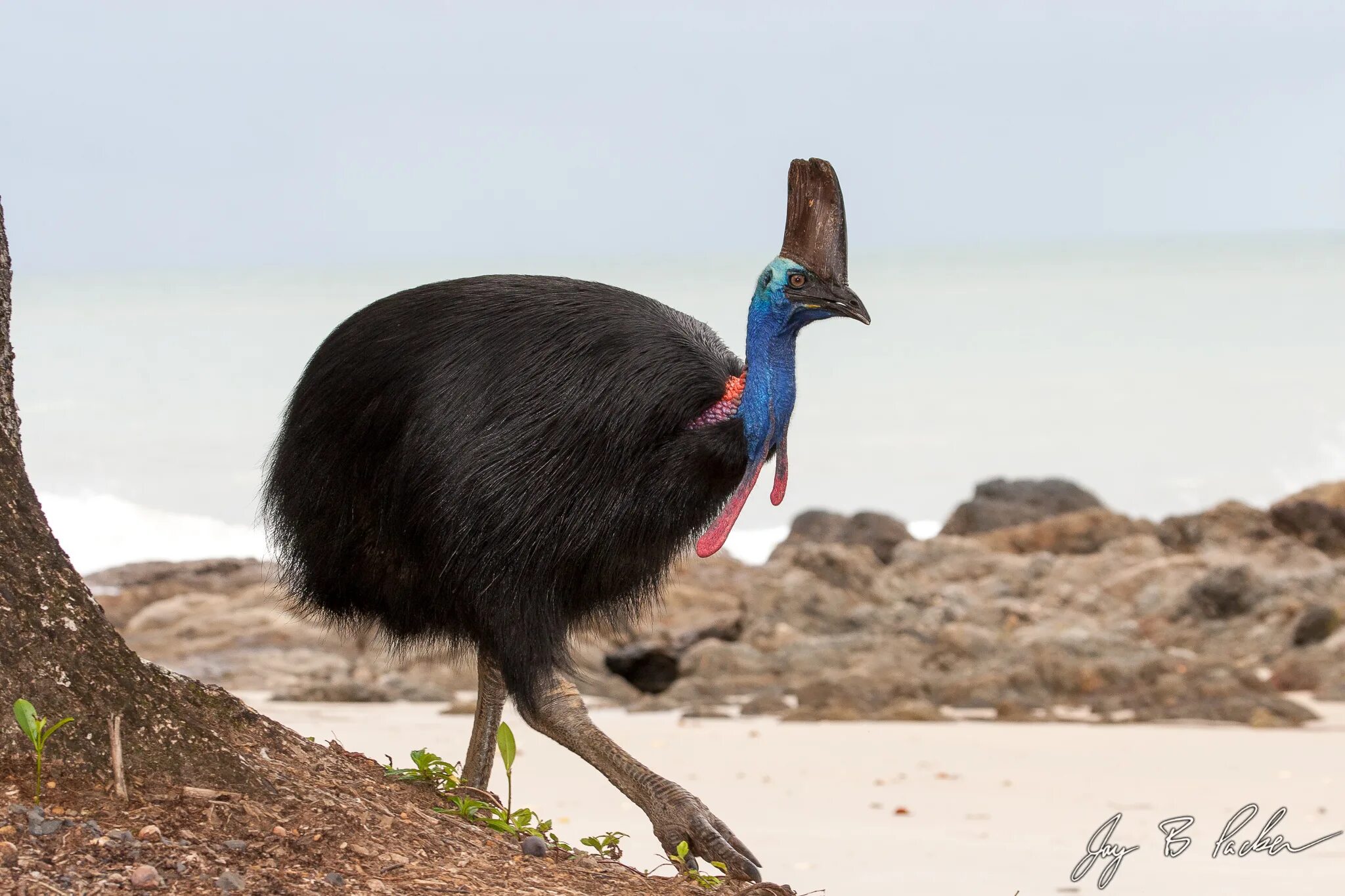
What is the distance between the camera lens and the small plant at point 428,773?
401cm

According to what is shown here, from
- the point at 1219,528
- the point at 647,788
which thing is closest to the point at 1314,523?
the point at 1219,528

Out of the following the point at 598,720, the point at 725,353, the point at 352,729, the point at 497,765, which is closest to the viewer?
the point at 725,353

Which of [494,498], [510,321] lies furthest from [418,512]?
[510,321]

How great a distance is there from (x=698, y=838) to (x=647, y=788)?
0.17m

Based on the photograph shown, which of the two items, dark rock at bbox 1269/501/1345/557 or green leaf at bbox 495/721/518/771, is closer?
green leaf at bbox 495/721/518/771

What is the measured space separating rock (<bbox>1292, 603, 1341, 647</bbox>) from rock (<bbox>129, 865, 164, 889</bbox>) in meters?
8.13

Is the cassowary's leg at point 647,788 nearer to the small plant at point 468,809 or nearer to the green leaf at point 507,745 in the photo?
the green leaf at point 507,745

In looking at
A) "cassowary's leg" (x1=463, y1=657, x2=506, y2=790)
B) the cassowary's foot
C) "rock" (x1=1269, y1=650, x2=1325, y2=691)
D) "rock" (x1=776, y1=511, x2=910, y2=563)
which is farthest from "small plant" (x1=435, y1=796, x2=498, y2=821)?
"rock" (x1=776, y1=511, x2=910, y2=563)

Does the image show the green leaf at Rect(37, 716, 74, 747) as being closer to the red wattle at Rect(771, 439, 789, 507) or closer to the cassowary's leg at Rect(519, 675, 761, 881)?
the cassowary's leg at Rect(519, 675, 761, 881)

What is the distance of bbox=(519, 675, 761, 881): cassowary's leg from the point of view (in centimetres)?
386

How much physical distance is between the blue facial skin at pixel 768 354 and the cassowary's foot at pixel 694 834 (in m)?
0.80

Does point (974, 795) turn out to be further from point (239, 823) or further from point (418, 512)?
point (239, 823)

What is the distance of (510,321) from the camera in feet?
13.1

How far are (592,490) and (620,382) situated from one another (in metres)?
0.25
